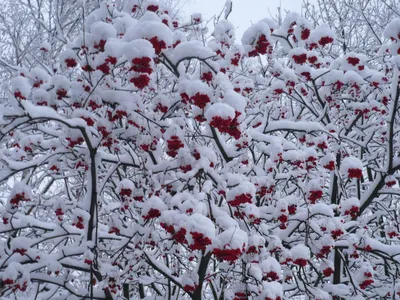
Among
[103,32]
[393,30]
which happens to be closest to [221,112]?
[103,32]

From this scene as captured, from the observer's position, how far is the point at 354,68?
166 inches

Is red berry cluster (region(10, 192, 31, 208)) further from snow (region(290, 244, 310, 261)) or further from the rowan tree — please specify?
snow (region(290, 244, 310, 261))

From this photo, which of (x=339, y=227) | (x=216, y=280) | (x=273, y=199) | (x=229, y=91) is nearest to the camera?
(x=229, y=91)

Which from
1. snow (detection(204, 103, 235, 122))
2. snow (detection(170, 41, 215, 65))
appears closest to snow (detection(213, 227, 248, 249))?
snow (detection(204, 103, 235, 122))

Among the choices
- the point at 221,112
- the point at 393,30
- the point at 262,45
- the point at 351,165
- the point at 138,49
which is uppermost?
the point at 393,30

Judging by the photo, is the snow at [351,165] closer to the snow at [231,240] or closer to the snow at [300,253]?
the snow at [300,253]

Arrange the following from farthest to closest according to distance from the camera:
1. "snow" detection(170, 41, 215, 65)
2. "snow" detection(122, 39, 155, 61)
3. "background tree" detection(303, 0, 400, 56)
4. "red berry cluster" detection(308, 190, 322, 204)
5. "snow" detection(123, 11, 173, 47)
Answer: "background tree" detection(303, 0, 400, 56)
"red berry cluster" detection(308, 190, 322, 204)
"snow" detection(170, 41, 215, 65)
"snow" detection(123, 11, 173, 47)
"snow" detection(122, 39, 155, 61)

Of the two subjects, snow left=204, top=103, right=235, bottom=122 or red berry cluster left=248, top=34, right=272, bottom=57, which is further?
red berry cluster left=248, top=34, right=272, bottom=57

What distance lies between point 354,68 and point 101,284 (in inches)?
130

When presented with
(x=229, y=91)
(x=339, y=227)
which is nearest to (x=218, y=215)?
(x=229, y=91)

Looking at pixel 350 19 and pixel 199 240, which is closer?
pixel 199 240

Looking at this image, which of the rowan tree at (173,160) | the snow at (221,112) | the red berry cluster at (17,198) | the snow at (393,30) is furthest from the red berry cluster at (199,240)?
the snow at (393,30)

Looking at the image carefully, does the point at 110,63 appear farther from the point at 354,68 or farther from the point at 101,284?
the point at 354,68

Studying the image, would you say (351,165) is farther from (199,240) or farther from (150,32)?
(150,32)
